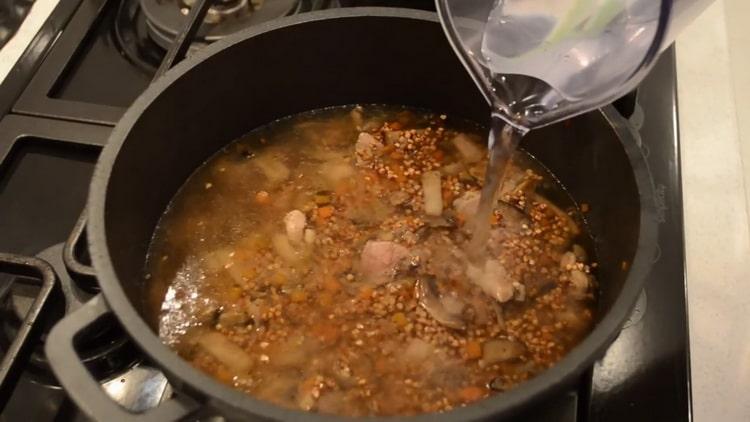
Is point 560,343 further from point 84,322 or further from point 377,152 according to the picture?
point 84,322

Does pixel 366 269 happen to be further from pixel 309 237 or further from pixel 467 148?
pixel 467 148

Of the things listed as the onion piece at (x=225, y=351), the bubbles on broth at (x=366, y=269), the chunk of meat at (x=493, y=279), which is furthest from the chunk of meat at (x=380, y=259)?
the onion piece at (x=225, y=351)

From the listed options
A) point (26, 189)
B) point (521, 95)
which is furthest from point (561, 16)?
point (26, 189)

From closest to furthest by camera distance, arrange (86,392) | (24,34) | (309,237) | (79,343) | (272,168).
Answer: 1. (86,392)
2. (79,343)
3. (309,237)
4. (272,168)
5. (24,34)

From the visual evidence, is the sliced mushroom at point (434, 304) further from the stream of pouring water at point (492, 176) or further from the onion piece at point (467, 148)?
the onion piece at point (467, 148)

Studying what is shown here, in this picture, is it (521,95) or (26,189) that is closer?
(521,95)

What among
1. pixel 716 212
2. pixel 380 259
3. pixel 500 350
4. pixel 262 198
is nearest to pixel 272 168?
pixel 262 198

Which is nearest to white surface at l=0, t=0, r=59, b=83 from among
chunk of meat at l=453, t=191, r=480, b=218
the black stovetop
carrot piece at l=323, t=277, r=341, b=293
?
the black stovetop
